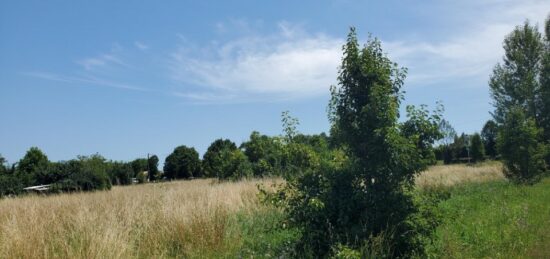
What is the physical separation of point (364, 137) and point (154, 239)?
400 cm

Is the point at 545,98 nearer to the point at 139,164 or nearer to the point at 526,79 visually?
the point at 526,79

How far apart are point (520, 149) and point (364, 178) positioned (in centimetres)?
1980

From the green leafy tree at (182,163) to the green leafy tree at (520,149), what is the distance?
4341cm

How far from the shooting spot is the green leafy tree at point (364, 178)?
668 centimetres

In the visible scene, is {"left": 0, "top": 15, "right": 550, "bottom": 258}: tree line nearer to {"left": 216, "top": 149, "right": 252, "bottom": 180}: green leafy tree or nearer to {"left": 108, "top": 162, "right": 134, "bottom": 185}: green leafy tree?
{"left": 108, "top": 162, "right": 134, "bottom": 185}: green leafy tree

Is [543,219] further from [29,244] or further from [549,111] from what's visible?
[549,111]

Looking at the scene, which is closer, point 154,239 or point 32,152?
point 154,239

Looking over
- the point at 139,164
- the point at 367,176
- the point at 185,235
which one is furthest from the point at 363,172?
the point at 139,164

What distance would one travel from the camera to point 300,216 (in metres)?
7.05

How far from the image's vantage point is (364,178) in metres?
6.98

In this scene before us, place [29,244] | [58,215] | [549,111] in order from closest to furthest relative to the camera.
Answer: [29,244] → [58,215] → [549,111]

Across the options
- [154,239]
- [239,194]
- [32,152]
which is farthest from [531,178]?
[32,152]

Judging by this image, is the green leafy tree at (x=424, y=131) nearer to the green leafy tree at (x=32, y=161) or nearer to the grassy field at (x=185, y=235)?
the grassy field at (x=185, y=235)

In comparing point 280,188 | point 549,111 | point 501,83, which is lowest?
point 280,188
